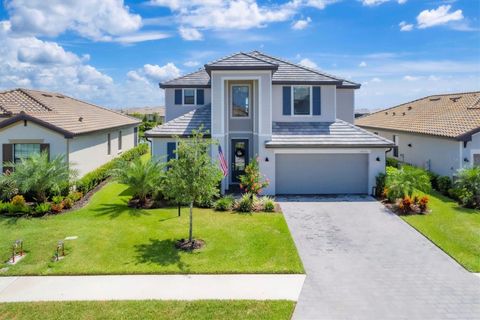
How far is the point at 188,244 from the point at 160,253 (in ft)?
3.34

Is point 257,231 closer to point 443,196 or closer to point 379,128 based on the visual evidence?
point 443,196

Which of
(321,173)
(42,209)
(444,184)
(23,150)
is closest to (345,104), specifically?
(321,173)

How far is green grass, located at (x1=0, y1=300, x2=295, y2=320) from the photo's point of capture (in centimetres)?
823

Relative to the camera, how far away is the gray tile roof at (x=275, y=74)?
18.8 m

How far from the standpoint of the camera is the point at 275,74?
21938 mm

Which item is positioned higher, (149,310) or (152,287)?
(152,287)

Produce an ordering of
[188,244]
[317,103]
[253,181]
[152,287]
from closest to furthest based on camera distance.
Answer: [152,287]
[188,244]
[253,181]
[317,103]

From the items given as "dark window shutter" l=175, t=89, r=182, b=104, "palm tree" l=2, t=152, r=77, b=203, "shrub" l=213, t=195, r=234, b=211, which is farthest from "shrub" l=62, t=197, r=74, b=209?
"dark window shutter" l=175, t=89, r=182, b=104

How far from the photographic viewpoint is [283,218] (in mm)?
15734

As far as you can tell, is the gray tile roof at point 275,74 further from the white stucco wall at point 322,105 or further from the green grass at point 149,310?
the green grass at point 149,310

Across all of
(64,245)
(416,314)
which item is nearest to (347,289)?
(416,314)

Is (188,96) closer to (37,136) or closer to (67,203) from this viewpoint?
(37,136)

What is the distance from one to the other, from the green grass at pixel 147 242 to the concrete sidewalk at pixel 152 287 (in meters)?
0.37

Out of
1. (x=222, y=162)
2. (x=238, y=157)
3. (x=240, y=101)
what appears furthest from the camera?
(x=238, y=157)
